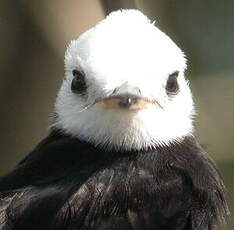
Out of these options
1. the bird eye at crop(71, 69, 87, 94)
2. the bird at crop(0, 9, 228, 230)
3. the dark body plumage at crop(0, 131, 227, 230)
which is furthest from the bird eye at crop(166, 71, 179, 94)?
the bird eye at crop(71, 69, 87, 94)

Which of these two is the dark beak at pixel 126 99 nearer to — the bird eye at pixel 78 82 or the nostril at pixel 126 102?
the nostril at pixel 126 102

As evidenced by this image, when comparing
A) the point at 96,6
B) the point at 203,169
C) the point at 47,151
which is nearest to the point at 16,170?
the point at 47,151

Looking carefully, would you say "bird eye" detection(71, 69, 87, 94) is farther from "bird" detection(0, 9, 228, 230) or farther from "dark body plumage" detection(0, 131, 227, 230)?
"dark body plumage" detection(0, 131, 227, 230)

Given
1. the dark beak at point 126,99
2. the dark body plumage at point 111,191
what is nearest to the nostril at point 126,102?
the dark beak at point 126,99

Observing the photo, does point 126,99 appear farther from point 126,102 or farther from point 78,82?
point 78,82

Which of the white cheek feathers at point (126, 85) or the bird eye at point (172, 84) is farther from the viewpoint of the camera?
the bird eye at point (172, 84)

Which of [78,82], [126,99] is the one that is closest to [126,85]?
[126,99]

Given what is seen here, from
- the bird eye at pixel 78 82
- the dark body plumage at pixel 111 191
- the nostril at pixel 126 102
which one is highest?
the bird eye at pixel 78 82
